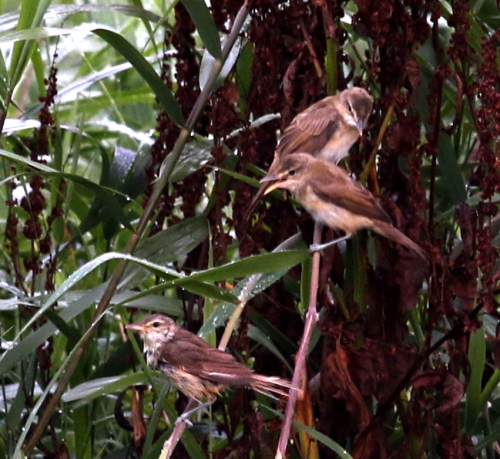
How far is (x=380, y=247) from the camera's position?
192 centimetres

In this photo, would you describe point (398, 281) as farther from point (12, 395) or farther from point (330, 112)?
point (12, 395)

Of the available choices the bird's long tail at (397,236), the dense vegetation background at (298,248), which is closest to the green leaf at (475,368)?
the dense vegetation background at (298,248)

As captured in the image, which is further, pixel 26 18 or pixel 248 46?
pixel 248 46

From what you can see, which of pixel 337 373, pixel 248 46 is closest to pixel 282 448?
pixel 337 373

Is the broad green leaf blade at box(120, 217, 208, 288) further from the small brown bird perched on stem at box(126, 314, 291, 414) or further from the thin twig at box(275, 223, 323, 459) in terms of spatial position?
the thin twig at box(275, 223, 323, 459)

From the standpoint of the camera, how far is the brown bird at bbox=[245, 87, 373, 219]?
181cm

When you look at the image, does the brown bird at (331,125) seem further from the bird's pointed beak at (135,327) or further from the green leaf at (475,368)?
the green leaf at (475,368)

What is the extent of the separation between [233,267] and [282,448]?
329 mm

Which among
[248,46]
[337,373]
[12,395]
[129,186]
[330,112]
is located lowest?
[12,395]

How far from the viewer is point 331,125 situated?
75.2 inches

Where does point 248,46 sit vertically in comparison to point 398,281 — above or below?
above

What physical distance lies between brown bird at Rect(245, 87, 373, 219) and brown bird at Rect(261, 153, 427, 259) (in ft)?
0.11

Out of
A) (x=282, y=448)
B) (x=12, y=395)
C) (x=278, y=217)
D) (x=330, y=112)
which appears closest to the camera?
(x=282, y=448)

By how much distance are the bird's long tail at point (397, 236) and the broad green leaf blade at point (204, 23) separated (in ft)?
1.79
